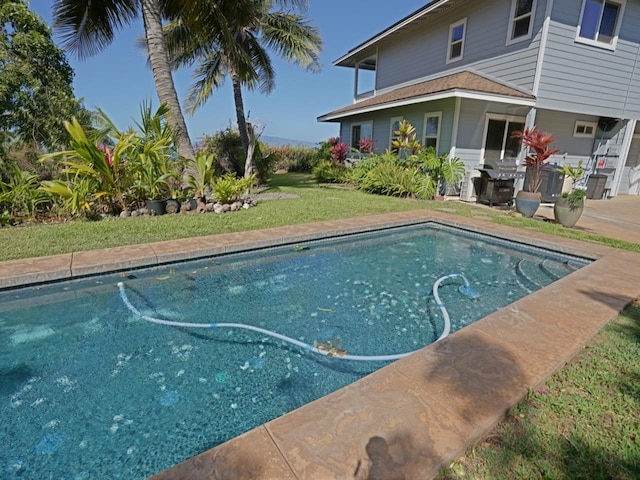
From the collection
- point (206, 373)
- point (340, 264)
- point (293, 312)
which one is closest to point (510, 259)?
point (340, 264)

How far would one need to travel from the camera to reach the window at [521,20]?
362 inches

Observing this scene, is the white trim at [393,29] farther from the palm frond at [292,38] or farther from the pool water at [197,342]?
the pool water at [197,342]

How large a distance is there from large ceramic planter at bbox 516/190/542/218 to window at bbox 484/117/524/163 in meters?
3.25

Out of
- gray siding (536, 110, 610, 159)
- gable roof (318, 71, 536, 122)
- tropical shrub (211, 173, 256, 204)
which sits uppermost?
gable roof (318, 71, 536, 122)

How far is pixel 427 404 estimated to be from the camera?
5.97 feet

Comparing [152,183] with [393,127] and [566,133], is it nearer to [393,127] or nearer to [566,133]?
[393,127]

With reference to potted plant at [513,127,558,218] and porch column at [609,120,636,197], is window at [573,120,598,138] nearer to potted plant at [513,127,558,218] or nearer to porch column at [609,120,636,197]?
porch column at [609,120,636,197]

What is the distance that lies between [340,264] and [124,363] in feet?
10.3

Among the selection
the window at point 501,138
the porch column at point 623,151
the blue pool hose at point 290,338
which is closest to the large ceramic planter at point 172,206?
the blue pool hose at point 290,338

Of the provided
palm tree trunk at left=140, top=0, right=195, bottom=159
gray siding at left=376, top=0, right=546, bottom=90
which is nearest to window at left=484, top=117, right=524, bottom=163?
gray siding at left=376, top=0, right=546, bottom=90

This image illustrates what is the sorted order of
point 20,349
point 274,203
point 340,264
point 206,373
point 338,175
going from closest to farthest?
point 206,373
point 20,349
point 340,264
point 274,203
point 338,175

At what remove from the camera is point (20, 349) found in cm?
294

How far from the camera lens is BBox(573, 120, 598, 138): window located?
11453 millimetres

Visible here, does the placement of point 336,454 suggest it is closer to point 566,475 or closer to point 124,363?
point 566,475
